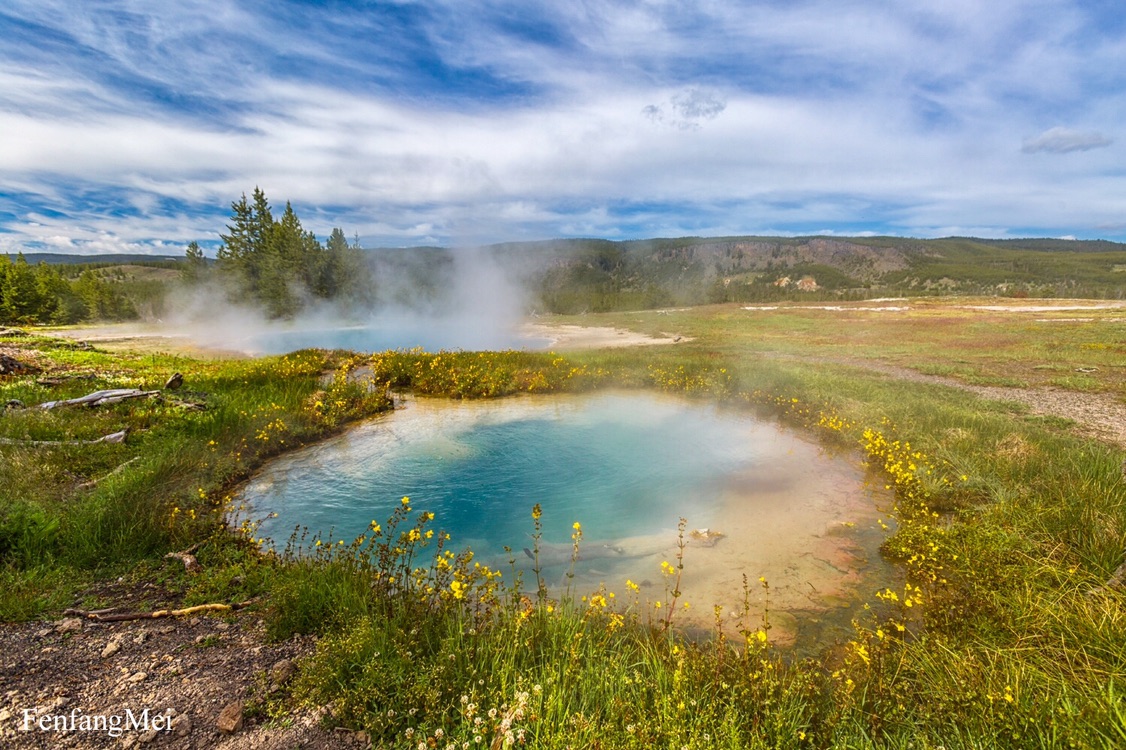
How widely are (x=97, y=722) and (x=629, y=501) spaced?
612 centimetres

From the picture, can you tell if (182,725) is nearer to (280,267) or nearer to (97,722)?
(97,722)

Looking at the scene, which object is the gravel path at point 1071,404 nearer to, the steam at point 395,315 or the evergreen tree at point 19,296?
the steam at point 395,315

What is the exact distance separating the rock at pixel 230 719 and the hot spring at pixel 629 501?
9.54 ft

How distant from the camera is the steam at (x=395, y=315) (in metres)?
28.4

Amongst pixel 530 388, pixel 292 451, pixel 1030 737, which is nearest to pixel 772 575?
pixel 1030 737

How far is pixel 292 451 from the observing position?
9.54 metres

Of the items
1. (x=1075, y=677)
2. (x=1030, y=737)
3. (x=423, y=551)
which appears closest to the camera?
(x=1030, y=737)

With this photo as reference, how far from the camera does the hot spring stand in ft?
17.7

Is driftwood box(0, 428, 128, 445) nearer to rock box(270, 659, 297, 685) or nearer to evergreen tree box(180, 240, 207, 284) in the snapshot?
rock box(270, 659, 297, 685)

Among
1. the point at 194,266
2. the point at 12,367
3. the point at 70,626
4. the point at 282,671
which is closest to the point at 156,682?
the point at 282,671

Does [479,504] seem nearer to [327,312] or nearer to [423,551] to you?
[423,551]

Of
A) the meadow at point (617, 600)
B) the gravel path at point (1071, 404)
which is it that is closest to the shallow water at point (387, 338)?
the meadow at point (617, 600)

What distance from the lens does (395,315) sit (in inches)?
1708

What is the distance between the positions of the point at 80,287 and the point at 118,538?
265ft
